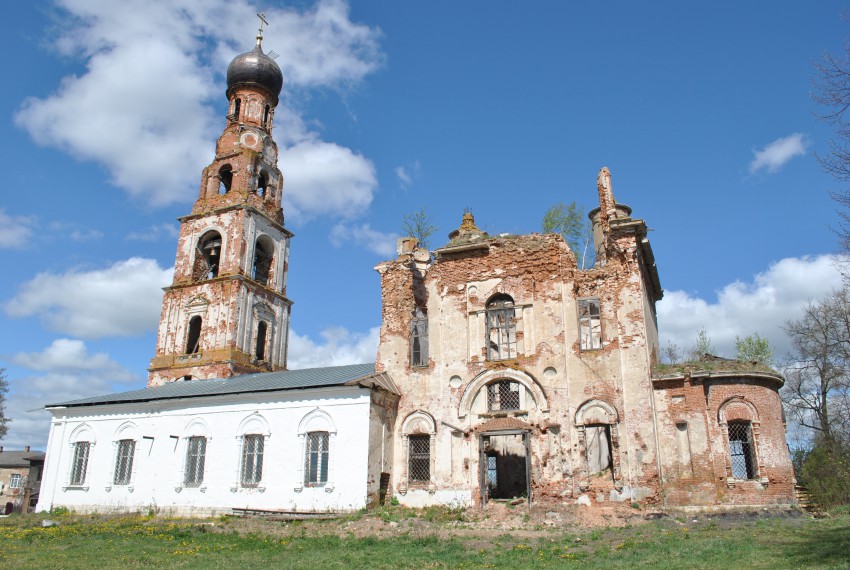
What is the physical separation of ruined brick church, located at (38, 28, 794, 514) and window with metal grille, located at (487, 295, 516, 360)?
2.0 inches

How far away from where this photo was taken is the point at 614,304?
19.8m

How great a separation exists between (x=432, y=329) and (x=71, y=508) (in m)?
14.6

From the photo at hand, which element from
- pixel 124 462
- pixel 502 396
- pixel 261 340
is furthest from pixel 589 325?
pixel 261 340

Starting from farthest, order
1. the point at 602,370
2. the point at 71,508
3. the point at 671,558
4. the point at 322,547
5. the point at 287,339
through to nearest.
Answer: the point at 287,339 < the point at 71,508 < the point at 602,370 < the point at 322,547 < the point at 671,558

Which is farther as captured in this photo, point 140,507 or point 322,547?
point 140,507

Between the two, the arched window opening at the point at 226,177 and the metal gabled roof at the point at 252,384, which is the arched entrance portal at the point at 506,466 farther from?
the arched window opening at the point at 226,177

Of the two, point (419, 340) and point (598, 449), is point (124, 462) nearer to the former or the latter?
point (419, 340)

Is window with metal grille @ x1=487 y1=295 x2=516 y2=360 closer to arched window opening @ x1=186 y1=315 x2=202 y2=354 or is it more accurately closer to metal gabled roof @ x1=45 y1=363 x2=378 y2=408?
metal gabled roof @ x1=45 y1=363 x2=378 y2=408

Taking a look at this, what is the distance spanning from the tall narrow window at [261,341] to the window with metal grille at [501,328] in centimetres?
1446

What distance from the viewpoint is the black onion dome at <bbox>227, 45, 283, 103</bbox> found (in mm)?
35625

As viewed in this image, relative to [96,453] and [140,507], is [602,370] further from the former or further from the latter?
[96,453]

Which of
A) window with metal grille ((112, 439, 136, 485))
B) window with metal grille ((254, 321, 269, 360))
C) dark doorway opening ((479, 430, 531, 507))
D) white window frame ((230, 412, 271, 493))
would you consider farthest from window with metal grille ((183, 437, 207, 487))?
dark doorway opening ((479, 430, 531, 507))

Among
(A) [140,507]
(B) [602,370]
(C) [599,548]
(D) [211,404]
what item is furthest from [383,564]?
(A) [140,507]

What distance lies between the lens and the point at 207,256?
108 feet
